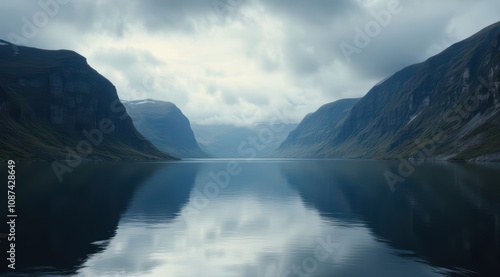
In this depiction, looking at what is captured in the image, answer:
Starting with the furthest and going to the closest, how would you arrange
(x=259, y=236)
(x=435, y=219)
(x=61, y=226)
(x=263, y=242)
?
(x=435, y=219) < (x=61, y=226) < (x=259, y=236) < (x=263, y=242)

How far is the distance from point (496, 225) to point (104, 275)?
40155 millimetres

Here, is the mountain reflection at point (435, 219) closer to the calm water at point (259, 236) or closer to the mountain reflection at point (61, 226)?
the calm water at point (259, 236)

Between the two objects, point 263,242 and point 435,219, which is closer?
point 263,242

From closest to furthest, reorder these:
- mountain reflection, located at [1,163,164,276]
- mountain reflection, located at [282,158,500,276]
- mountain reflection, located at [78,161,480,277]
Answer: mountain reflection, located at [78,161,480,277] → mountain reflection, located at [1,163,164,276] → mountain reflection, located at [282,158,500,276]

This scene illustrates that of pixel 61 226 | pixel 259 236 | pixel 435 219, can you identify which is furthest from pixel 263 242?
pixel 435 219

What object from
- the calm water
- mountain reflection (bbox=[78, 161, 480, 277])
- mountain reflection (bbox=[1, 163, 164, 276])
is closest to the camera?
mountain reflection (bbox=[78, 161, 480, 277])

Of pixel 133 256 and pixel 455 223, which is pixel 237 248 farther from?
pixel 455 223

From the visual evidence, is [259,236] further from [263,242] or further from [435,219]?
[435,219]

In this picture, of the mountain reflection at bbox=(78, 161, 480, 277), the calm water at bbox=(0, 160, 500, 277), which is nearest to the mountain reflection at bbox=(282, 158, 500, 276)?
the calm water at bbox=(0, 160, 500, 277)

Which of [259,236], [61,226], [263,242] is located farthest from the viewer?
[61,226]

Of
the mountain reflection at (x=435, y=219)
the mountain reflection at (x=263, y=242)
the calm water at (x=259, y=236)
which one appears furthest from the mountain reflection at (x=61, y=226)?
the mountain reflection at (x=435, y=219)

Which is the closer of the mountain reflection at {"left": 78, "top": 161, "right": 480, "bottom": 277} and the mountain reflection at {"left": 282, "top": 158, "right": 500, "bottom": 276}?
the mountain reflection at {"left": 78, "top": 161, "right": 480, "bottom": 277}

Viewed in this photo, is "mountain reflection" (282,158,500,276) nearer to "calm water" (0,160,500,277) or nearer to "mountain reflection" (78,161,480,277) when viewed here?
"calm water" (0,160,500,277)

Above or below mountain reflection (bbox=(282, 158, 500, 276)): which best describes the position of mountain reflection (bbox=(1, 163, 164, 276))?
above
